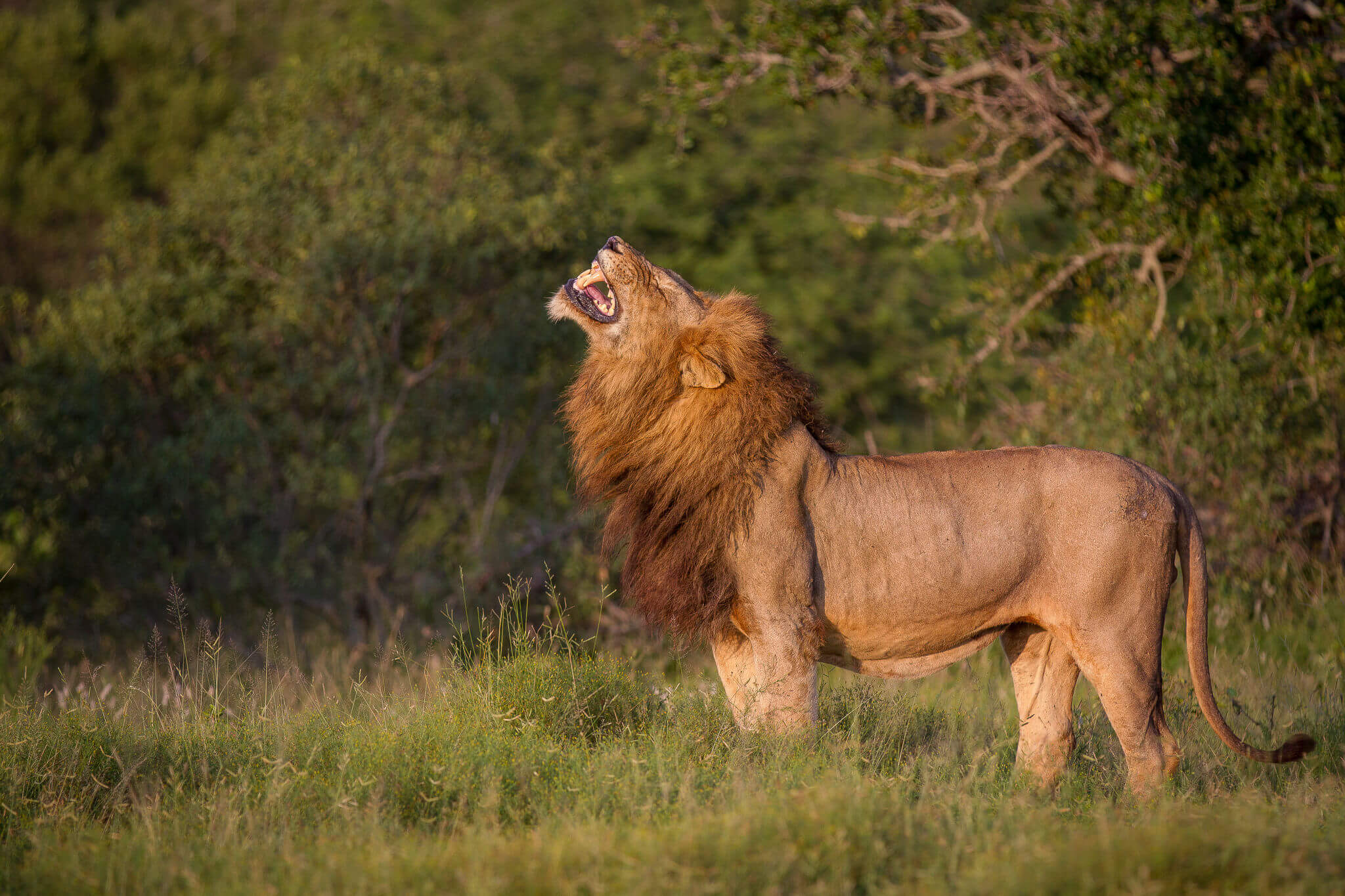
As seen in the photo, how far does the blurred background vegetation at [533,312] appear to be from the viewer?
7.60m

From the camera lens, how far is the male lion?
14.6 feet

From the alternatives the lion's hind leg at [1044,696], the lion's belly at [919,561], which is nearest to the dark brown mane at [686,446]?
the lion's belly at [919,561]

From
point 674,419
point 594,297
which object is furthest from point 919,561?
point 594,297

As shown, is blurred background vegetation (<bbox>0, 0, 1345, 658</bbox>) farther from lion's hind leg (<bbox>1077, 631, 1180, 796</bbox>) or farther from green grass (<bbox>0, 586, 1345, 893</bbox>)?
lion's hind leg (<bbox>1077, 631, 1180, 796</bbox>)

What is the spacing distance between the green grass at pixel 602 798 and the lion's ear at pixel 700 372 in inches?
49.8

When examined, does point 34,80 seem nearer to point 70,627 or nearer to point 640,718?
point 70,627

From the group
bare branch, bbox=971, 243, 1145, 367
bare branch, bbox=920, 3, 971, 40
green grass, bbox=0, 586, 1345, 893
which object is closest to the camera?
green grass, bbox=0, 586, 1345, 893

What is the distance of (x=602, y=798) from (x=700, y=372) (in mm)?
1572

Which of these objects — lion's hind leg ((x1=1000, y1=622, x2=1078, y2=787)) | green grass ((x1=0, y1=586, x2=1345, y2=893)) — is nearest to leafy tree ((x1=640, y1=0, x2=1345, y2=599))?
green grass ((x1=0, y1=586, x2=1345, y2=893))

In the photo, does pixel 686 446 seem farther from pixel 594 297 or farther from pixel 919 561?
pixel 919 561

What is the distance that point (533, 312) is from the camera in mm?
10719

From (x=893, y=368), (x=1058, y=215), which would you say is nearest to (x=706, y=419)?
(x=1058, y=215)

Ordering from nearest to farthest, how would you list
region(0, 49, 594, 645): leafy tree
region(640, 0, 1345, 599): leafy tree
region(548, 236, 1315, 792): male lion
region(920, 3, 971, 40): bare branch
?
region(548, 236, 1315, 792): male lion, region(640, 0, 1345, 599): leafy tree, region(920, 3, 971, 40): bare branch, region(0, 49, 594, 645): leafy tree

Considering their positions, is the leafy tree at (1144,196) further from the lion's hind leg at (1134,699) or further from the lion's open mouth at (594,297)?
the lion's open mouth at (594,297)
